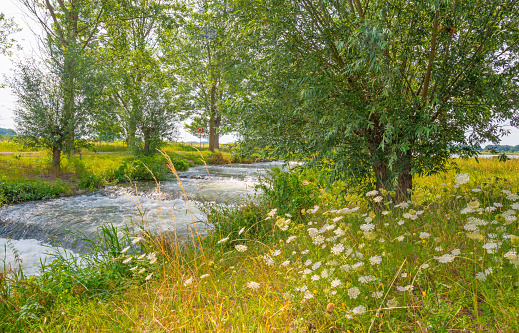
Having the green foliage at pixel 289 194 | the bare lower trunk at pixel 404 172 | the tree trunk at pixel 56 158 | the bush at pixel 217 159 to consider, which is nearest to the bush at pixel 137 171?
the tree trunk at pixel 56 158

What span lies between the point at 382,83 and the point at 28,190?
38.6ft

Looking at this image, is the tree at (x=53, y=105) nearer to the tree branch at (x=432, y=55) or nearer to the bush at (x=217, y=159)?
the bush at (x=217, y=159)

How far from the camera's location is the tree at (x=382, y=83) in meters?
3.88

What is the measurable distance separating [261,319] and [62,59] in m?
14.5

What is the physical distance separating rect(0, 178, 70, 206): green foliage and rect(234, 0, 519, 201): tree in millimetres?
9160

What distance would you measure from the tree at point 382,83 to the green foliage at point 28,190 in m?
9.16

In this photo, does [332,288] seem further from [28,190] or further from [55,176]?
[55,176]

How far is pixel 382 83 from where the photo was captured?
3.90m

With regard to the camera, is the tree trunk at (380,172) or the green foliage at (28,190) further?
Answer: the green foliage at (28,190)

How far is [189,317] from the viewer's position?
7.13 ft

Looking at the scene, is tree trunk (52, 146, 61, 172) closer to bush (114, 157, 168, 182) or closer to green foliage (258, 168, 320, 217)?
bush (114, 157, 168, 182)

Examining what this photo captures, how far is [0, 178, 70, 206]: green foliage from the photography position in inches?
368

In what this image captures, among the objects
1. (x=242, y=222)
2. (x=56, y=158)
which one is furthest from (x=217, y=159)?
(x=242, y=222)

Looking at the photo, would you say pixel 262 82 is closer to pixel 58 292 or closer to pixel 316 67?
pixel 316 67
